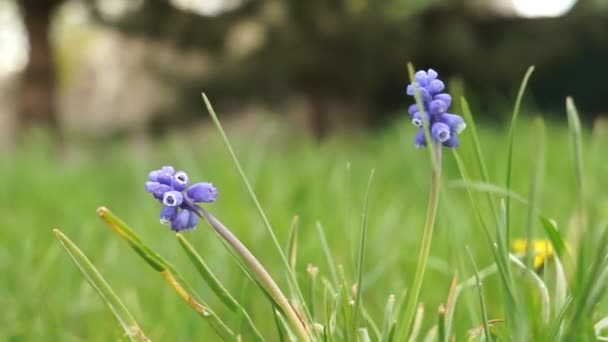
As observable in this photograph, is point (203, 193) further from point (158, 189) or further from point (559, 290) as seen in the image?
point (559, 290)

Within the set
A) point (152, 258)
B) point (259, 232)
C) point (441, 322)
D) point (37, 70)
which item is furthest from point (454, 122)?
point (37, 70)

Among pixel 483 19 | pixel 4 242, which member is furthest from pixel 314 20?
pixel 4 242

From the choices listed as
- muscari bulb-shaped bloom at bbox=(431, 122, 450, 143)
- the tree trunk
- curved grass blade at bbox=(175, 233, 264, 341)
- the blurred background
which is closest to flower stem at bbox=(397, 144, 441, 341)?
muscari bulb-shaped bloom at bbox=(431, 122, 450, 143)

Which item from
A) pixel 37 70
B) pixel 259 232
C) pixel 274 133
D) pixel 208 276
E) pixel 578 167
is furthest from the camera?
pixel 37 70

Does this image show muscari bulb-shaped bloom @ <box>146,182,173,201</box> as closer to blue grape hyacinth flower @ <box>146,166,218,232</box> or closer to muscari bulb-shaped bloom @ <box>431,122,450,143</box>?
blue grape hyacinth flower @ <box>146,166,218,232</box>

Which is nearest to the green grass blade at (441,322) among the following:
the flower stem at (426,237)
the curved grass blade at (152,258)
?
the flower stem at (426,237)

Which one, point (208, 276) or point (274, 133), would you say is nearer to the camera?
point (208, 276)

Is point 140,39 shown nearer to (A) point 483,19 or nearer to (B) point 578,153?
(A) point 483,19
